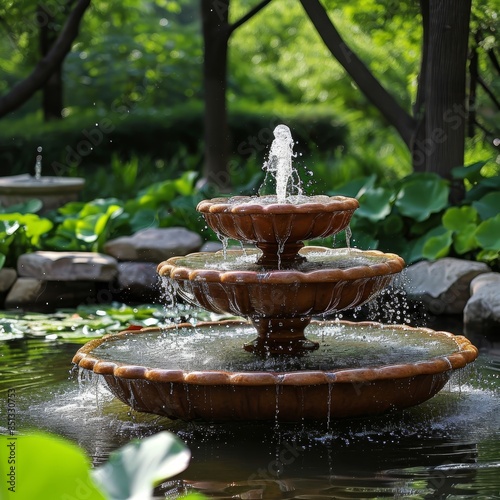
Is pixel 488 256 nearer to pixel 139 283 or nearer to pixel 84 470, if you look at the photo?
pixel 139 283

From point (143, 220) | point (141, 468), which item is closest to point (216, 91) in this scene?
point (143, 220)

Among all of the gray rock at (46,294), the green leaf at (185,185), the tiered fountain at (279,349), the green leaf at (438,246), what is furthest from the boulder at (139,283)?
the tiered fountain at (279,349)

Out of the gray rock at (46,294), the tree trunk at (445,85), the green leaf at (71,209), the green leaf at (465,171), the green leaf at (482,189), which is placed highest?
the tree trunk at (445,85)

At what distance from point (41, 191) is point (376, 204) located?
3799 mm

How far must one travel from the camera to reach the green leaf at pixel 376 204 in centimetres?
1005

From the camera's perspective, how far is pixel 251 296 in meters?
5.01

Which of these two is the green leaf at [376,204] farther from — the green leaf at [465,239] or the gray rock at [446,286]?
the gray rock at [446,286]

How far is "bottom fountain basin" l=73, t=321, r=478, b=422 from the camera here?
471 centimetres

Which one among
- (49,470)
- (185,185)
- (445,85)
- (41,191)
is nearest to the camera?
(49,470)

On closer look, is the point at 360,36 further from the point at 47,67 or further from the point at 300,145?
the point at 47,67

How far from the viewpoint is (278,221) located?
504 cm

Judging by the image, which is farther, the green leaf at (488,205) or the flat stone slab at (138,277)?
the green leaf at (488,205)

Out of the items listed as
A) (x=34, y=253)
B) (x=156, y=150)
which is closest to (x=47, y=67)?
(x=34, y=253)

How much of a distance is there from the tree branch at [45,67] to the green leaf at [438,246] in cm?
496
